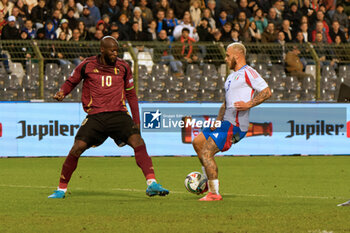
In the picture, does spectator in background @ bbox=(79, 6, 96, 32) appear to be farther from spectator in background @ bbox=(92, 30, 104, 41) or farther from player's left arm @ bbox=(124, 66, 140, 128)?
player's left arm @ bbox=(124, 66, 140, 128)

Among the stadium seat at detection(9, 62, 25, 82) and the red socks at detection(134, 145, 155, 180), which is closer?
the red socks at detection(134, 145, 155, 180)

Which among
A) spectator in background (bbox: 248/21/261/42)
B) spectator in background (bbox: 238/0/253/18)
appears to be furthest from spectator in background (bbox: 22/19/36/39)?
spectator in background (bbox: 238/0/253/18)

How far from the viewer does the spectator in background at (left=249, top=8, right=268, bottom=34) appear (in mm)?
24469

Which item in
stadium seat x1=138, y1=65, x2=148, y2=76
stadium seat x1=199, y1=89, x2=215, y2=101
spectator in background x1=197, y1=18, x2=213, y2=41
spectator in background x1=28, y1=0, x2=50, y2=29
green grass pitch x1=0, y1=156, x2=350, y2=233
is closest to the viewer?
green grass pitch x1=0, y1=156, x2=350, y2=233

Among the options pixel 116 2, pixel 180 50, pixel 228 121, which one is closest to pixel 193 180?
pixel 228 121

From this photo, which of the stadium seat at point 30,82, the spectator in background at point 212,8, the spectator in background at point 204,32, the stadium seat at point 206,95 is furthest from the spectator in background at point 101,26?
the spectator in background at point 212,8

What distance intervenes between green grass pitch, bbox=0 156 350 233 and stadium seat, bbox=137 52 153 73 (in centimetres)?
384

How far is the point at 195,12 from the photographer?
78.8 ft

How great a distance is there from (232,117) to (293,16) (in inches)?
650

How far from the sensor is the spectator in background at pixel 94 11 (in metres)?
22.4

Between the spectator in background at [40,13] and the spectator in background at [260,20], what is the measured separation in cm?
640

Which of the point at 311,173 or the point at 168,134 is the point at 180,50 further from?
the point at 311,173

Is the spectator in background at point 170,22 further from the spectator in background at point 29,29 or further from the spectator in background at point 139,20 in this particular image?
the spectator in background at point 29,29

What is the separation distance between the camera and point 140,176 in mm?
14070
